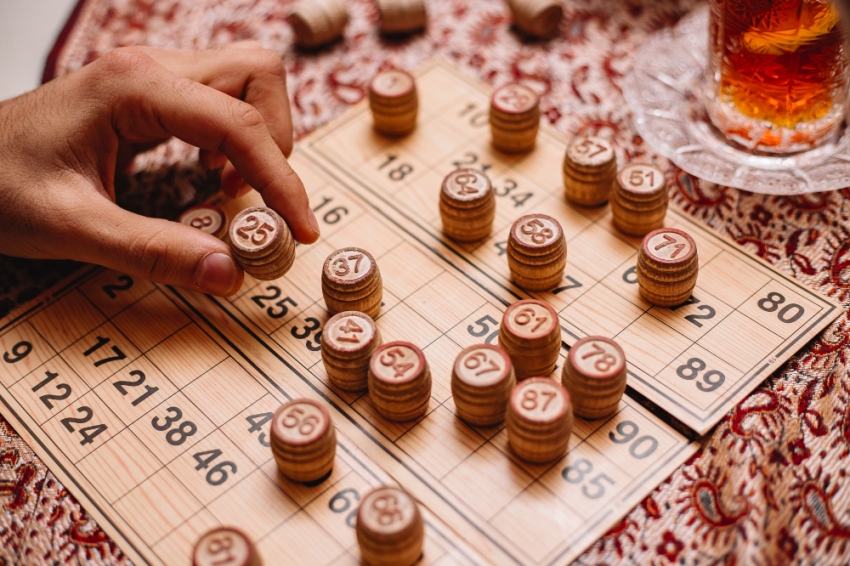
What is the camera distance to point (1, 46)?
236 cm

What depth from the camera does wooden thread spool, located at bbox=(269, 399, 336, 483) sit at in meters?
1.29

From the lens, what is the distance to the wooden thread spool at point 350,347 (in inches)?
55.7

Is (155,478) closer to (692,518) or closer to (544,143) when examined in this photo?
(692,518)

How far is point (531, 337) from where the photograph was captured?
140cm

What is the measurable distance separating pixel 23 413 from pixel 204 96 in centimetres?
72

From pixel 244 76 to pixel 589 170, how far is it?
82 cm

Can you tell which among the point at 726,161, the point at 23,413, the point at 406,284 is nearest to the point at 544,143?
the point at 726,161

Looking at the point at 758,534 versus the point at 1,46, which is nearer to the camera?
the point at 758,534

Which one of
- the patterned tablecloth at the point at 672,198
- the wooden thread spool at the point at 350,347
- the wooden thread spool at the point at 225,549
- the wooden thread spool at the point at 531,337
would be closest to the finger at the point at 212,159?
the patterned tablecloth at the point at 672,198

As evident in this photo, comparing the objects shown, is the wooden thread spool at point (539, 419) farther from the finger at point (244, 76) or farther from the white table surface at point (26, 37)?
the white table surface at point (26, 37)

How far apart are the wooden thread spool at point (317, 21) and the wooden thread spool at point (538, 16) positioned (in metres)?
0.50

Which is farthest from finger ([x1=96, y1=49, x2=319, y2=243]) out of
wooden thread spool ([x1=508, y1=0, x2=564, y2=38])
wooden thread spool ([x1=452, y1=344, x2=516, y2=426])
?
wooden thread spool ([x1=508, y1=0, x2=564, y2=38])

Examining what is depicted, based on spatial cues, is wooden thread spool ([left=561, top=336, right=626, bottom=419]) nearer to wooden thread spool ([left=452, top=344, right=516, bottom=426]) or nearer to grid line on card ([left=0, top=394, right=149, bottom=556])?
wooden thread spool ([left=452, top=344, right=516, bottom=426])

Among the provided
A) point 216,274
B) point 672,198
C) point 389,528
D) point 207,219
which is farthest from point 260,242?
point 672,198
